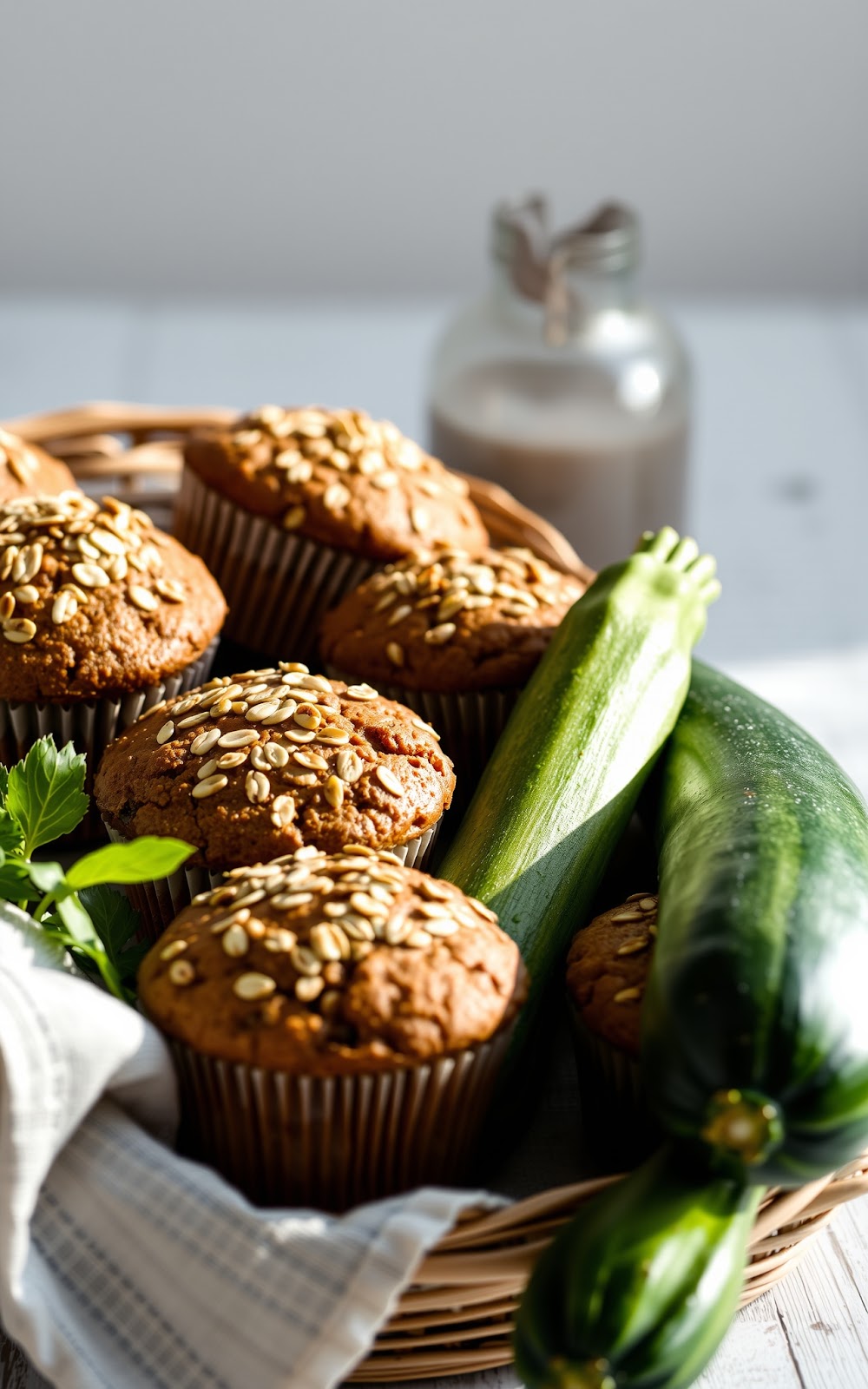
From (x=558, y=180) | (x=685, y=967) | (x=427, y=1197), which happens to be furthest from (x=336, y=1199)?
(x=558, y=180)

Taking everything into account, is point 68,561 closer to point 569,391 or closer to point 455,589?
point 455,589

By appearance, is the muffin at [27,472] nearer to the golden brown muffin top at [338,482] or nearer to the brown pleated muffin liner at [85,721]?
the golden brown muffin top at [338,482]

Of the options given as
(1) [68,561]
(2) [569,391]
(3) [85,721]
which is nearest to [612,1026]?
(3) [85,721]

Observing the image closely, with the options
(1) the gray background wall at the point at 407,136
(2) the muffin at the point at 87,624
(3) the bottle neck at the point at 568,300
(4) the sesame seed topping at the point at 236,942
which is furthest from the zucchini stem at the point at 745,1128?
(1) the gray background wall at the point at 407,136

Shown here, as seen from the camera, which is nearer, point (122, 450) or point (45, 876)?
point (45, 876)

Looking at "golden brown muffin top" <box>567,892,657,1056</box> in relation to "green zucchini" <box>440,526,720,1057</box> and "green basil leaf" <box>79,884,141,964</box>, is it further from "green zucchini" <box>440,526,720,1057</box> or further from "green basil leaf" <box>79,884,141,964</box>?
"green basil leaf" <box>79,884,141,964</box>

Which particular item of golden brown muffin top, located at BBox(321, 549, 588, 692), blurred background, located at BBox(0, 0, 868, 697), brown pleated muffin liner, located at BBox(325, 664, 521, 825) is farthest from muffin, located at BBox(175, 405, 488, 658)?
blurred background, located at BBox(0, 0, 868, 697)

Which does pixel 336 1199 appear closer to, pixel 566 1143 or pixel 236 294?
pixel 566 1143
